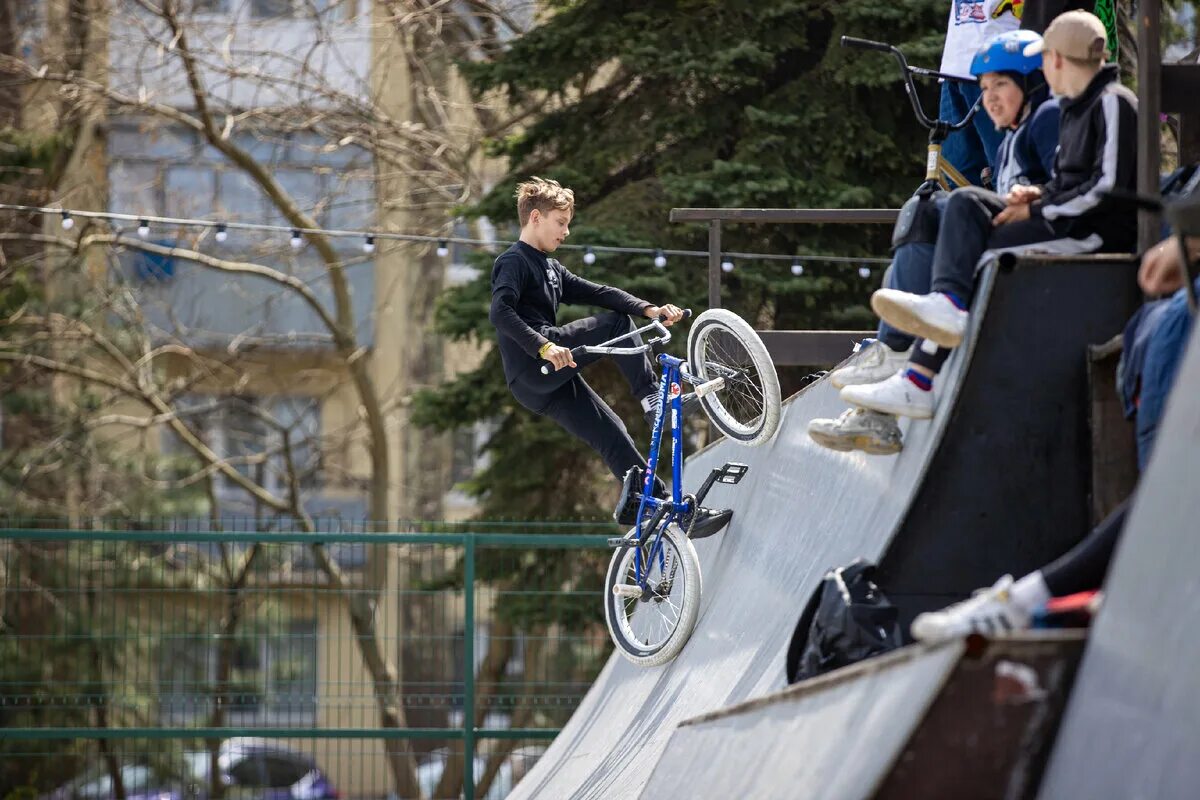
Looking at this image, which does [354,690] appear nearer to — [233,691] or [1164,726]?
[233,691]

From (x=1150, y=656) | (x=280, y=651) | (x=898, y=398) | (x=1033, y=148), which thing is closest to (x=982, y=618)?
(x=1150, y=656)

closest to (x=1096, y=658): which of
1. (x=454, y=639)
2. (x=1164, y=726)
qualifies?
(x=1164, y=726)

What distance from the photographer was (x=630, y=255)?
14.3m

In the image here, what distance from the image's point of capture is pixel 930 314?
4.71 meters

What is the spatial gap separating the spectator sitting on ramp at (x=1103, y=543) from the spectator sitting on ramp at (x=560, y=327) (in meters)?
2.91

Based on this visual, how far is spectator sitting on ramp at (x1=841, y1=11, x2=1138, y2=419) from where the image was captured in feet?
15.9

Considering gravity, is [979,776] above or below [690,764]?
above

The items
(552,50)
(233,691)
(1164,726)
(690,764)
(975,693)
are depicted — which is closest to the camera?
(1164,726)

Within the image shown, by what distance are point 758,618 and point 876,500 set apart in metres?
0.93

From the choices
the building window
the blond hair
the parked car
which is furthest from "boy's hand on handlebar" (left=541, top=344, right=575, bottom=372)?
the building window

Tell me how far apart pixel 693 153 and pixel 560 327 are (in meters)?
8.28

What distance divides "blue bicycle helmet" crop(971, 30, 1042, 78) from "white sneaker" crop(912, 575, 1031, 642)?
255cm

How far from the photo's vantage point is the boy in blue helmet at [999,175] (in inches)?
205

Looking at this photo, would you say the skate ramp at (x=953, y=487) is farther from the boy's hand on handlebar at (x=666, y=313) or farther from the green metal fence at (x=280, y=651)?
the green metal fence at (x=280, y=651)
